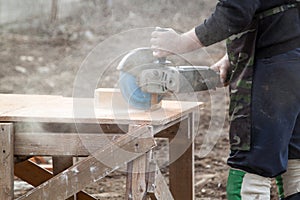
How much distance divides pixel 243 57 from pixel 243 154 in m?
0.34

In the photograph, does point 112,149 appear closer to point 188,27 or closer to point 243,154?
point 243,154

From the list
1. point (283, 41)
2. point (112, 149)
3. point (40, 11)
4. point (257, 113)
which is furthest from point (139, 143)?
point (40, 11)

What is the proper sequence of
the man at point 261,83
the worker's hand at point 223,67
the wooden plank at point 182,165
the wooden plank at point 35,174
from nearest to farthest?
the man at point 261,83 < the worker's hand at point 223,67 < the wooden plank at point 182,165 < the wooden plank at point 35,174

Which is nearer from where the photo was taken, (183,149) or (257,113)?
(257,113)

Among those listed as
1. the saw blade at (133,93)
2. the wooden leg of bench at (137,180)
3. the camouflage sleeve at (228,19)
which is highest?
the camouflage sleeve at (228,19)

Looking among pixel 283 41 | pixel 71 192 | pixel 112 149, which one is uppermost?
pixel 283 41

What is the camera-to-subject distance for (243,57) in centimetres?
249

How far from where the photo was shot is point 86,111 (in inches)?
97.0

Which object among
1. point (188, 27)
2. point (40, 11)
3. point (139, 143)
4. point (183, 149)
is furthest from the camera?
point (40, 11)

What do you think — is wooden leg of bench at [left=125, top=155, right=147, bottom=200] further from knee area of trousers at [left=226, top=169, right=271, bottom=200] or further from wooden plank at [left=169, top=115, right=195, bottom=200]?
wooden plank at [left=169, top=115, right=195, bottom=200]

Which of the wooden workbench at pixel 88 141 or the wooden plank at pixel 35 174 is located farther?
the wooden plank at pixel 35 174

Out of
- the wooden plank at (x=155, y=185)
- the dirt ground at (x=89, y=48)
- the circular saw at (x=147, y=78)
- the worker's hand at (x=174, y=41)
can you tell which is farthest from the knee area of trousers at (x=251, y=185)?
the dirt ground at (x=89, y=48)

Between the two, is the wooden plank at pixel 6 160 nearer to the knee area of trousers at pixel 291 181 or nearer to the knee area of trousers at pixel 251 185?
the knee area of trousers at pixel 251 185

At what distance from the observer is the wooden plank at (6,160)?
235 centimetres
